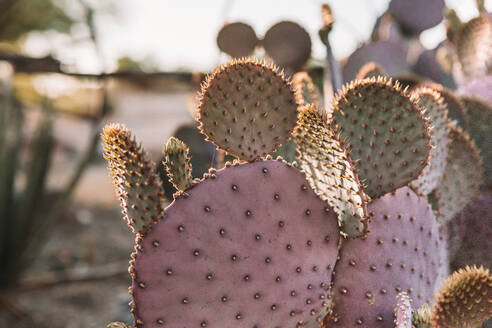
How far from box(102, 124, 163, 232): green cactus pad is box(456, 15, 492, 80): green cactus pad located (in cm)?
92

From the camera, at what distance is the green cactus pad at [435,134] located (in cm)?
62

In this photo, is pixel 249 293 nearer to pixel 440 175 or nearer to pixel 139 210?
pixel 139 210

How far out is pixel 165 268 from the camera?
43cm

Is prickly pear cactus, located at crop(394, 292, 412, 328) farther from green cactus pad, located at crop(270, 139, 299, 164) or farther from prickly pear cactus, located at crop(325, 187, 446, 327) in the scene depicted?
green cactus pad, located at crop(270, 139, 299, 164)

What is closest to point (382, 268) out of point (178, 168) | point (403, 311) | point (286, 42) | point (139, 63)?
point (403, 311)

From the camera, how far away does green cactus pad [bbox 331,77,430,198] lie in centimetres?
51

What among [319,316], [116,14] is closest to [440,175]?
[319,316]

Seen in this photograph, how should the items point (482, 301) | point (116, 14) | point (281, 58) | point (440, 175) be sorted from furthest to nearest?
point (116, 14)
point (281, 58)
point (440, 175)
point (482, 301)

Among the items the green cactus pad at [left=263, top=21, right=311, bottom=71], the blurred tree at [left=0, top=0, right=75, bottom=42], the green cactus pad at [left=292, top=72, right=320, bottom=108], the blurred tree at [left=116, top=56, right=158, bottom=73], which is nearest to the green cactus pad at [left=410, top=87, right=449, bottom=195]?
the green cactus pad at [left=292, top=72, right=320, bottom=108]

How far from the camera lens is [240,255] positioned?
0.45 metres

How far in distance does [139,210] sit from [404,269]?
0.32 m

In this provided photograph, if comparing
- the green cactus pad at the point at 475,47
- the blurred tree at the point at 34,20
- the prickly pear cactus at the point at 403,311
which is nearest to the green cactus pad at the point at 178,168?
the prickly pear cactus at the point at 403,311

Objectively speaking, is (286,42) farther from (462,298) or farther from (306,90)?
(462,298)

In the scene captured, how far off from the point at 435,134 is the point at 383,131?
14 centimetres
